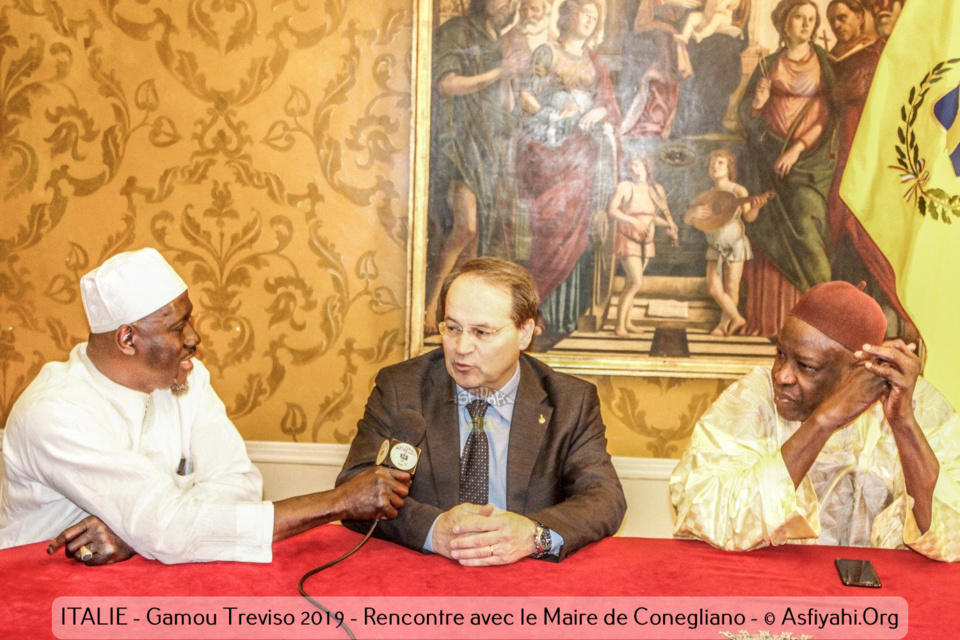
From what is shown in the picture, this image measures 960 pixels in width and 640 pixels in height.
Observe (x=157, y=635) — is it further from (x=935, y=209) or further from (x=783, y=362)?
(x=935, y=209)

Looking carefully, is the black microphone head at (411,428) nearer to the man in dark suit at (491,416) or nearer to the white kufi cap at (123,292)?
the man in dark suit at (491,416)

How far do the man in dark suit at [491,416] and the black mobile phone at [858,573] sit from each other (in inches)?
27.3

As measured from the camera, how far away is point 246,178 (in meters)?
4.29

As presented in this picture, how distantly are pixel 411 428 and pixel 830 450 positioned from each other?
142cm

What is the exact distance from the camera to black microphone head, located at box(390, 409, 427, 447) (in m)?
2.54

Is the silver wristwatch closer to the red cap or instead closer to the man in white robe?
Result: the man in white robe

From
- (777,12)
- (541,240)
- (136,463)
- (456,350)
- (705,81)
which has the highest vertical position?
(777,12)

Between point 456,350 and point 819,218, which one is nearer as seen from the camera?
point 456,350

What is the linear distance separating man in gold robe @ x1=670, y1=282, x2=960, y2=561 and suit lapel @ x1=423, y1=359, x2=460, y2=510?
0.75m

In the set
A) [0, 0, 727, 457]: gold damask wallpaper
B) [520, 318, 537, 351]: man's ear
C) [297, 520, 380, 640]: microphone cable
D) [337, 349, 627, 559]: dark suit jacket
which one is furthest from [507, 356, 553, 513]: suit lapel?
[0, 0, 727, 457]: gold damask wallpaper

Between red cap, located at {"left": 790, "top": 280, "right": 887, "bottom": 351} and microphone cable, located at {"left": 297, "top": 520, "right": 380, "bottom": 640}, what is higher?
red cap, located at {"left": 790, "top": 280, "right": 887, "bottom": 351}

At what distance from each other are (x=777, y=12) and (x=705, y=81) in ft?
1.42

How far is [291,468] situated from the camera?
444 cm

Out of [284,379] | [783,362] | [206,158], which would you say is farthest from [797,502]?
[206,158]
